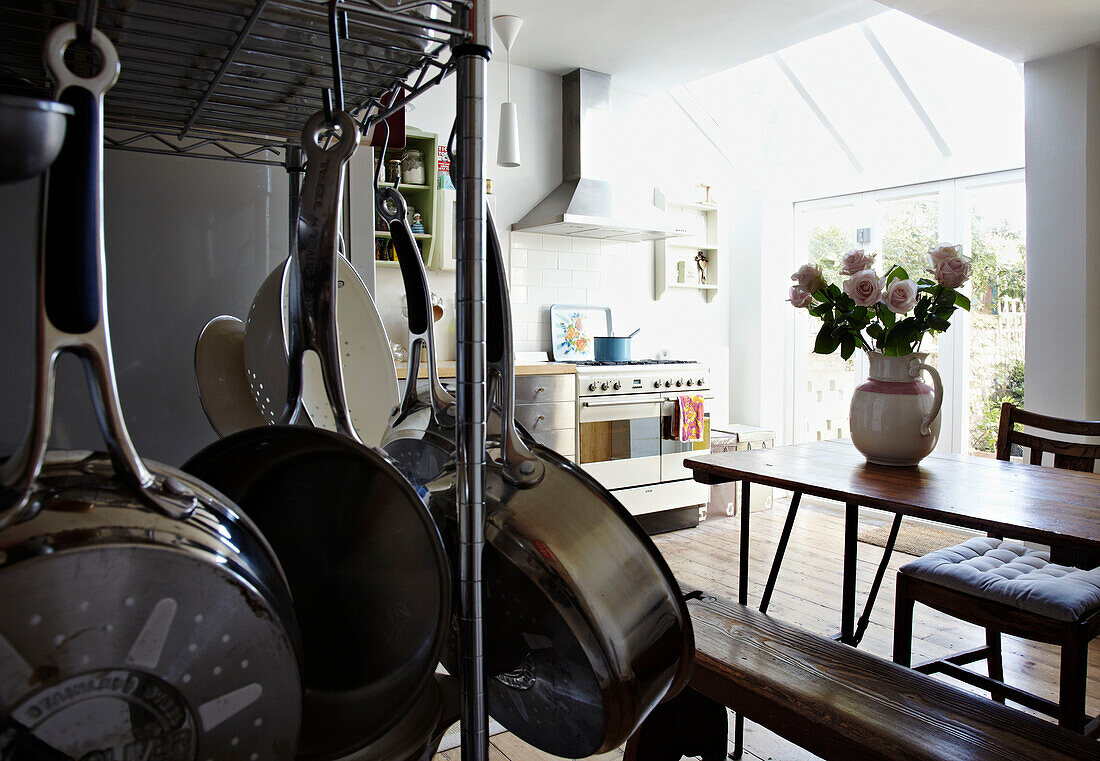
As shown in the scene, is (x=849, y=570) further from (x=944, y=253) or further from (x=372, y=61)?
(x=372, y=61)

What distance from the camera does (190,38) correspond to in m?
0.53

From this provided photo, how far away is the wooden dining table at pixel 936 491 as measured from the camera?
163 centimetres

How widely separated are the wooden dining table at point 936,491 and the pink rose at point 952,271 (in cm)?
54

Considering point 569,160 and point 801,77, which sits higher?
point 801,77

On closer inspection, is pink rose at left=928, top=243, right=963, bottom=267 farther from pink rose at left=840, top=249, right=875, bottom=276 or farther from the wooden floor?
the wooden floor

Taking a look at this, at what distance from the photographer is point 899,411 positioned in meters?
2.26

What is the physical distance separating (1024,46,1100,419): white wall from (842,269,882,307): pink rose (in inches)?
91.2

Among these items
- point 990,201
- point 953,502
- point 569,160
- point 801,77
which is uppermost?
point 801,77

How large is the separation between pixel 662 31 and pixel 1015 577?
3546 mm

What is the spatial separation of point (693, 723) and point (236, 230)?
1.42m

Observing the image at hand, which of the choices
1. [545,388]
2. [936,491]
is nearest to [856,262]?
[936,491]

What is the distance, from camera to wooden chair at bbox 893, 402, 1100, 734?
1.88 metres

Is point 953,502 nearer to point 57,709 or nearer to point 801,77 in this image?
point 57,709

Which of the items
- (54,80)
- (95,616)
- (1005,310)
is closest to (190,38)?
(54,80)
